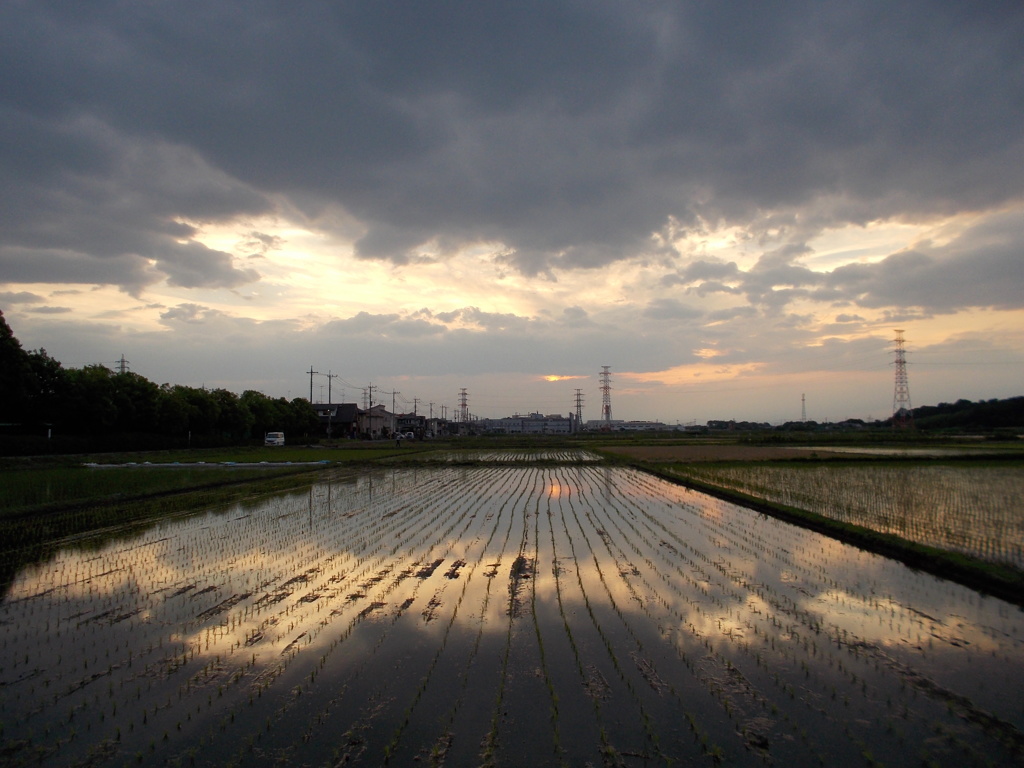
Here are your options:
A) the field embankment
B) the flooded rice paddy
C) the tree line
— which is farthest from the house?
the flooded rice paddy

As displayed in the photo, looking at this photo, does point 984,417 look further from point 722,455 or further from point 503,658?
point 503,658

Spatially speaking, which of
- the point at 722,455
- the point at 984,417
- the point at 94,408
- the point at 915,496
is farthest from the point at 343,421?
the point at 984,417

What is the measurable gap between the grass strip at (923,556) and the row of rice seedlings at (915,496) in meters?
0.50

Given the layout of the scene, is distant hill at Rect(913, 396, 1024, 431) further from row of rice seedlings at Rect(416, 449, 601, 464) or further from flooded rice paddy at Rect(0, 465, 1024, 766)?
flooded rice paddy at Rect(0, 465, 1024, 766)

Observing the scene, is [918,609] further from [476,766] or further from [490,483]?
[490,483]

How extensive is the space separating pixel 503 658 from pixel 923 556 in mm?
7022

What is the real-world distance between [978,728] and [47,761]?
6001mm

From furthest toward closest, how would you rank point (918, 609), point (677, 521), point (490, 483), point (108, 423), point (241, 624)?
point (108, 423)
point (490, 483)
point (677, 521)
point (918, 609)
point (241, 624)

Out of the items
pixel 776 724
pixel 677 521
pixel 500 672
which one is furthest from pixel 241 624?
pixel 677 521

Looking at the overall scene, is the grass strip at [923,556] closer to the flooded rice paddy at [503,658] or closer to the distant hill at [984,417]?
the flooded rice paddy at [503,658]

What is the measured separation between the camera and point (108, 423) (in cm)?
3703

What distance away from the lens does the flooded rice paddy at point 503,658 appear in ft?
12.6

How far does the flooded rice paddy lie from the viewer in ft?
12.6

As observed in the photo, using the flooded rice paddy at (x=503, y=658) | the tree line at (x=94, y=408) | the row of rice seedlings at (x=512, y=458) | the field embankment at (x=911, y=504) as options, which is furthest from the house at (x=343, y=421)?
the flooded rice paddy at (x=503, y=658)
